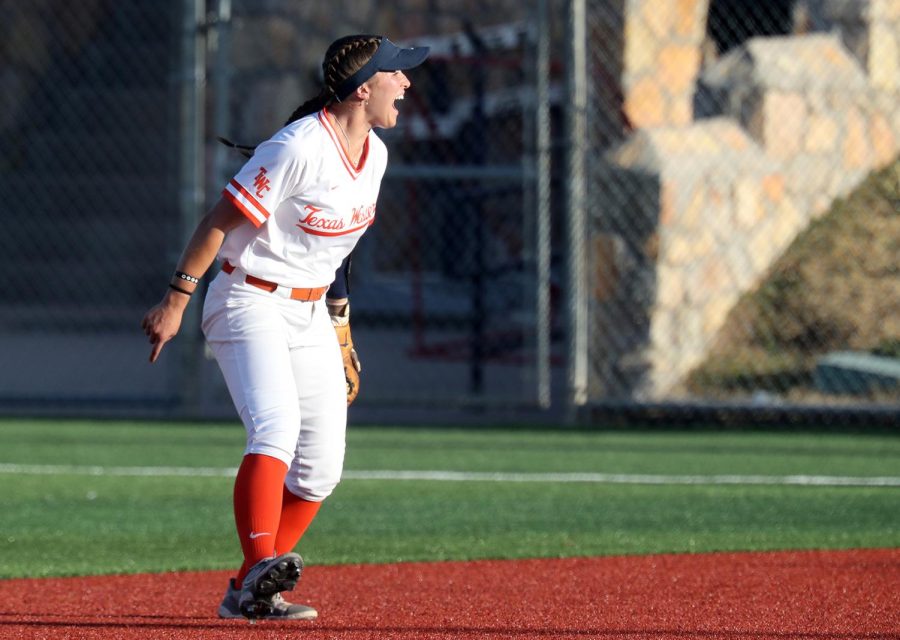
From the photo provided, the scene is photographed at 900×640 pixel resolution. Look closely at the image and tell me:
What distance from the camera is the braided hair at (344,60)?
4844mm

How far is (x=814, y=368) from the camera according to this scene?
420 inches

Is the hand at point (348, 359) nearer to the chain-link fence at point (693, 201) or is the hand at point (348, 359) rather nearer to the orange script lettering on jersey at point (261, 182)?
the orange script lettering on jersey at point (261, 182)

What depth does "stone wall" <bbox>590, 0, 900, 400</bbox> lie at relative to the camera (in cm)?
1055

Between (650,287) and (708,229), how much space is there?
0.53 metres

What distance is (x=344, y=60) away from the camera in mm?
4848

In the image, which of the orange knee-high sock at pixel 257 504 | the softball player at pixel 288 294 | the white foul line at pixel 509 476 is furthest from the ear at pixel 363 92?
the white foul line at pixel 509 476

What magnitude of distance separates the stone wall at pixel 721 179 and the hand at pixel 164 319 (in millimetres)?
6133

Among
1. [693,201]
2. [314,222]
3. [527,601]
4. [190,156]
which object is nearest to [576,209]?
[693,201]

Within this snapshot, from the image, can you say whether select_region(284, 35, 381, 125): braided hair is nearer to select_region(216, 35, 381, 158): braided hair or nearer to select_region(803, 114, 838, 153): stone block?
select_region(216, 35, 381, 158): braided hair

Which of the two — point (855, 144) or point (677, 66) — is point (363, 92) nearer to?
point (677, 66)

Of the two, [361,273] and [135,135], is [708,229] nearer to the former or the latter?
[361,273]

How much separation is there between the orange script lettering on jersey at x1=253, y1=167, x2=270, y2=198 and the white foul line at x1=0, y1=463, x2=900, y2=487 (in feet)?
12.6

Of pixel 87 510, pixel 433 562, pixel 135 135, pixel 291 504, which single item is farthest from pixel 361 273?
pixel 291 504

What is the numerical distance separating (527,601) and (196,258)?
154cm
